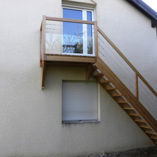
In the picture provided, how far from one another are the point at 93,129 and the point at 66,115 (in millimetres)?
884

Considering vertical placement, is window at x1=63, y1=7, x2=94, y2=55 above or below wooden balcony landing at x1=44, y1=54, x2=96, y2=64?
above

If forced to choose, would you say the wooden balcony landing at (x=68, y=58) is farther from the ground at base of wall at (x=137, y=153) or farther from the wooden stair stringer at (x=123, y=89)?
the ground at base of wall at (x=137, y=153)

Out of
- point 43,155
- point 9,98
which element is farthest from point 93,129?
point 9,98

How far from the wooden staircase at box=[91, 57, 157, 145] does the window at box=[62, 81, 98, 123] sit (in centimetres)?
42

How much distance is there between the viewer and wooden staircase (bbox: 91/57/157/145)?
4113 millimetres

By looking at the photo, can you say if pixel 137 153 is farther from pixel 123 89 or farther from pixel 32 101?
pixel 32 101

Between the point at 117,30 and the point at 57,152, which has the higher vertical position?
the point at 117,30

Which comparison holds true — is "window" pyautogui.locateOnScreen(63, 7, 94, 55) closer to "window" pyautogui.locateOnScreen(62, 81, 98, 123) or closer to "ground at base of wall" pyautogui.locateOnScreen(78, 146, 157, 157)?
"window" pyautogui.locateOnScreen(62, 81, 98, 123)

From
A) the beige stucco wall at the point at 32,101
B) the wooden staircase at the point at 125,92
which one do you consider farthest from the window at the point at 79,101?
the wooden staircase at the point at 125,92

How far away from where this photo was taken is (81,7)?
5223mm

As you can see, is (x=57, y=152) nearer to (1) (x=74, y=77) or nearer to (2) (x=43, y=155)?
(2) (x=43, y=155)

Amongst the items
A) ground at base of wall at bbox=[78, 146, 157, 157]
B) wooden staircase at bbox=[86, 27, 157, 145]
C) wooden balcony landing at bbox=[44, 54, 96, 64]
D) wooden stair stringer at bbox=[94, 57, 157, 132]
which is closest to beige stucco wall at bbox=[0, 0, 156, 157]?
ground at base of wall at bbox=[78, 146, 157, 157]

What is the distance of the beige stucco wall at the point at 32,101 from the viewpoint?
167 inches

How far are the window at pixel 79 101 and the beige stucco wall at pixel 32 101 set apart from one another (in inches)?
8.6
